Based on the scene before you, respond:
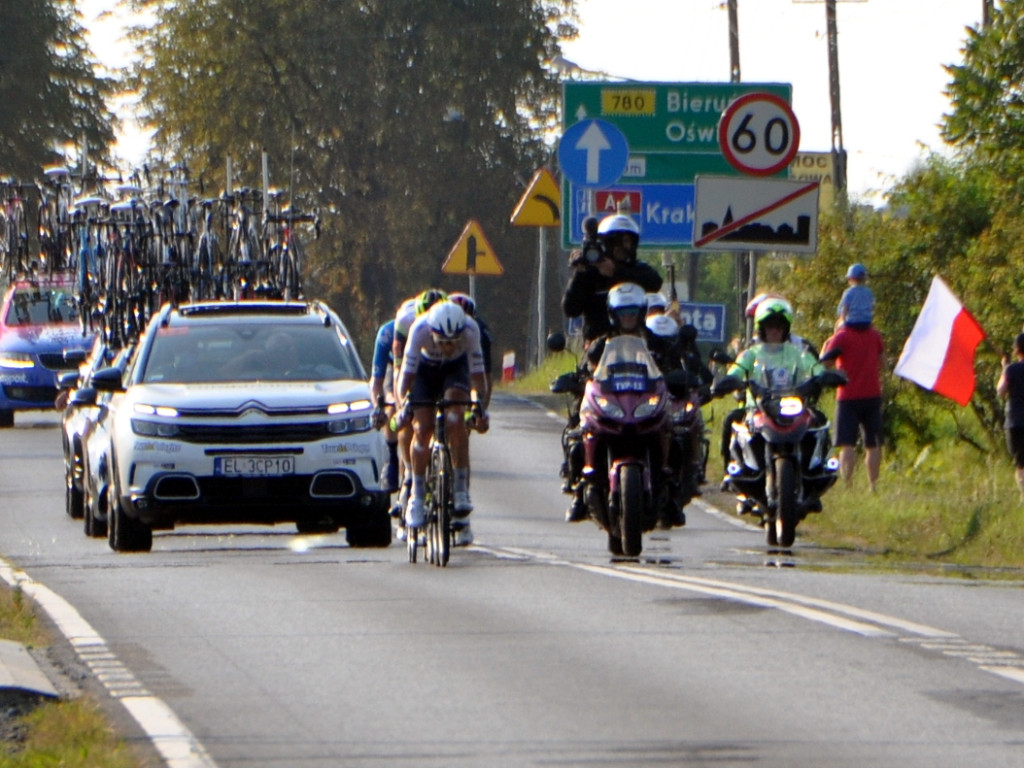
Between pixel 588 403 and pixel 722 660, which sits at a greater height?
pixel 588 403

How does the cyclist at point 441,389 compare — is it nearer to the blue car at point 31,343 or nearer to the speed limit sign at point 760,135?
the speed limit sign at point 760,135

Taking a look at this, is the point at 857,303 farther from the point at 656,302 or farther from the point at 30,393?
the point at 30,393

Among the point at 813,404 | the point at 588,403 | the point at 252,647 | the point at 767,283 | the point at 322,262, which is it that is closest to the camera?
the point at 252,647

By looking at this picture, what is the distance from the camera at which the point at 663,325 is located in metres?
14.9

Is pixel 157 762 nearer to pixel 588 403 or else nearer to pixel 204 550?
pixel 588 403

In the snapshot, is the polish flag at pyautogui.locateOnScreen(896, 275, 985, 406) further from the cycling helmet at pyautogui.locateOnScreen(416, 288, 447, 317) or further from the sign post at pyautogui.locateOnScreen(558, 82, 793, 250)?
the sign post at pyautogui.locateOnScreen(558, 82, 793, 250)

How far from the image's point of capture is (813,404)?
15375 millimetres

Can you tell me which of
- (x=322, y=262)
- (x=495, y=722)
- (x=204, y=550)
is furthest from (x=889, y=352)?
(x=322, y=262)

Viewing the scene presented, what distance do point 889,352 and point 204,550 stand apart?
10.5 m

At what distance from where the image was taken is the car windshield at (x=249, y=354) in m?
15.1

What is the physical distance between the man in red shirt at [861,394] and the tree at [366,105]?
124ft

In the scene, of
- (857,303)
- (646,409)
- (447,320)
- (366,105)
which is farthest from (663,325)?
(366,105)

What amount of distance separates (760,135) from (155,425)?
639 centimetres

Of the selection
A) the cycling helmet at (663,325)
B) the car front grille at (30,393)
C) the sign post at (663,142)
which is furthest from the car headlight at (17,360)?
the cycling helmet at (663,325)
